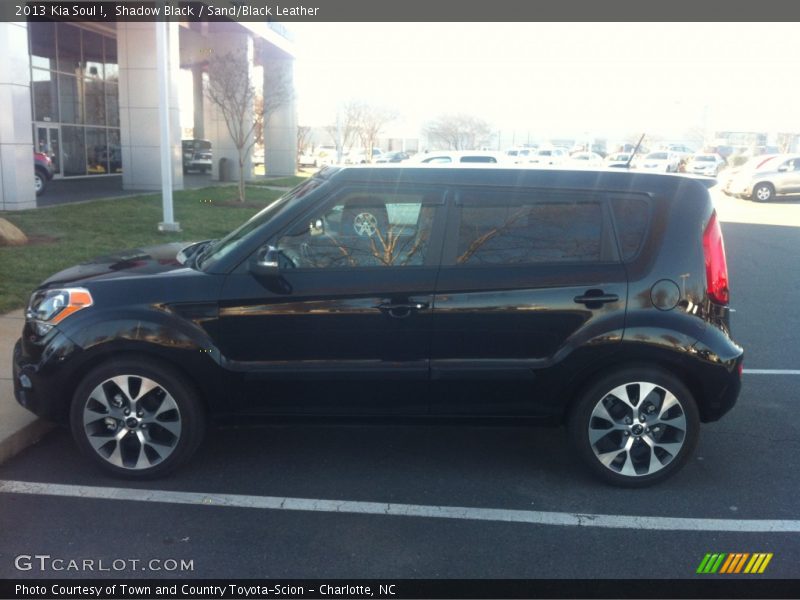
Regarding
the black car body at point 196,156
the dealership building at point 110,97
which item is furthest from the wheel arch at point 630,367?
the black car body at point 196,156

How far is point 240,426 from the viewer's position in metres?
4.47

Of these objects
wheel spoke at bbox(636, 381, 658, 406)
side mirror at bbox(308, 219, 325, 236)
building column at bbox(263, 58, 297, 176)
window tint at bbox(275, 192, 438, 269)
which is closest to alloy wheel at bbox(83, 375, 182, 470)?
window tint at bbox(275, 192, 438, 269)

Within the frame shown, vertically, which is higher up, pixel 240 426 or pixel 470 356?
pixel 470 356

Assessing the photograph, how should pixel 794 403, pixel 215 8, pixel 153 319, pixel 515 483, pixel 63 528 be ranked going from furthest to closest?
pixel 215 8 < pixel 794 403 < pixel 515 483 < pixel 153 319 < pixel 63 528

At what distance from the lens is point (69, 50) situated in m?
32.7

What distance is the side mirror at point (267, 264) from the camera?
4258mm

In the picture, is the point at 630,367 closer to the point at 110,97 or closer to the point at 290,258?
the point at 290,258

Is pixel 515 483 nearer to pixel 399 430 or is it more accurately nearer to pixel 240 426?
pixel 399 430

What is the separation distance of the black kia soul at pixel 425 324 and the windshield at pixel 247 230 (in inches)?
2.2

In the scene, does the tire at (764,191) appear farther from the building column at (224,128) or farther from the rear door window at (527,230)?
the rear door window at (527,230)

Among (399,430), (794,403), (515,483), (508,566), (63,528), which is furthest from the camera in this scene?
(794,403)

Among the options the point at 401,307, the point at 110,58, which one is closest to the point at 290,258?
the point at 401,307

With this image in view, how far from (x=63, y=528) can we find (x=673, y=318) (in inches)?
138

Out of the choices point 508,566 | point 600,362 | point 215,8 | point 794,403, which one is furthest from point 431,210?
point 215,8
